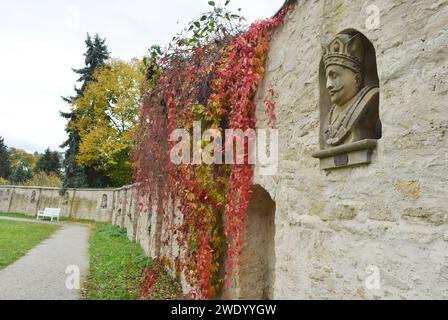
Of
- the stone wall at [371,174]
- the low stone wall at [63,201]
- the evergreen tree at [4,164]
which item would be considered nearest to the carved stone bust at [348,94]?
the stone wall at [371,174]

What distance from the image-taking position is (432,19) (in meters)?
1.77

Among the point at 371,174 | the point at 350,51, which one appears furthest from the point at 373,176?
the point at 350,51

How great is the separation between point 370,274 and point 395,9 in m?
1.54

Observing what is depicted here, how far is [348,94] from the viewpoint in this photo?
7.75ft

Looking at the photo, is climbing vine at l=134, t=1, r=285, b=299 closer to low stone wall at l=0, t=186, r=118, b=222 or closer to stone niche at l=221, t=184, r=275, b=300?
stone niche at l=221, t=184, r=275, b=300

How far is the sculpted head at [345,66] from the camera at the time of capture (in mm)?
2332

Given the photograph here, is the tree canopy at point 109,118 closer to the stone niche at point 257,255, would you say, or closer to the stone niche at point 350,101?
the stone niche at point 257,255

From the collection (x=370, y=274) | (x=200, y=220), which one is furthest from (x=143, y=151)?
(x=370, y=274)

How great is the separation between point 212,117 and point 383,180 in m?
2.34

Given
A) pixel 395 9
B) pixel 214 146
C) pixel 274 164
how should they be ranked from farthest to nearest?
1. pixel 214 146
2. pixel 274 164
3. pixel 395 9

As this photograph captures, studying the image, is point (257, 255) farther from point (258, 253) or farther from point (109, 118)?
point (109, 118)
